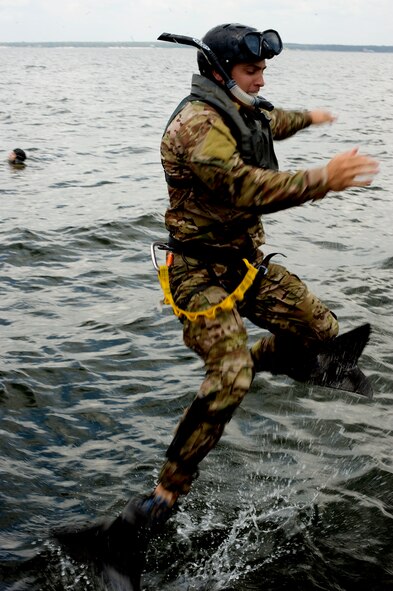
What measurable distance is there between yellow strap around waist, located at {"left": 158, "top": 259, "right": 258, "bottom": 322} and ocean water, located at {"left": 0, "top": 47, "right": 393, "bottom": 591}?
5.46 feet

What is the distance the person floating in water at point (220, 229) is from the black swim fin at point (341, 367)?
39cm

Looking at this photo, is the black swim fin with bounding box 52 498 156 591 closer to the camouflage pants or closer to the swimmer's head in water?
the camouflage pants

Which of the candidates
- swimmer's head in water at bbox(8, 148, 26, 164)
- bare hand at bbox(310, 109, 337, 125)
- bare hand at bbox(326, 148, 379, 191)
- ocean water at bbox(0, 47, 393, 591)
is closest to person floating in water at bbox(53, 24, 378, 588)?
bare hand at bbox(326, 148, 379, 191)

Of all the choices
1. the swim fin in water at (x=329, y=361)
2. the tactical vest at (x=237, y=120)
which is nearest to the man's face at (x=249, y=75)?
the tactical vest at (x=237, y=120)

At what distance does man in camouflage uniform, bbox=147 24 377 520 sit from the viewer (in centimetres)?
489

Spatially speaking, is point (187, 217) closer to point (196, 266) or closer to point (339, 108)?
point (196, 266)

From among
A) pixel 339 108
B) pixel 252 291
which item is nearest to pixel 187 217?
pixel 252 291

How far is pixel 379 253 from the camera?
12.9 m

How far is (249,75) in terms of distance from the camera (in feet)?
17.5

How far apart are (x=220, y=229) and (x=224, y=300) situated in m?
0.52

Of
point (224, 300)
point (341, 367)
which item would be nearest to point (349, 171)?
point (224, 300)

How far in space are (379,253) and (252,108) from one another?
25.9 ft

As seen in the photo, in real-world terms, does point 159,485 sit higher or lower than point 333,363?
lower

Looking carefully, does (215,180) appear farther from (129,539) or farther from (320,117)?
(129,539)
